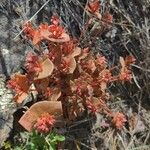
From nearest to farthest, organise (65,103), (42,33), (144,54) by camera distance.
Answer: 1. (42,33)
2. (65,103)
3. (144,54)

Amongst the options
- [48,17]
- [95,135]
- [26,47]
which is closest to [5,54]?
[26,47]

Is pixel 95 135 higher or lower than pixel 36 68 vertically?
lower

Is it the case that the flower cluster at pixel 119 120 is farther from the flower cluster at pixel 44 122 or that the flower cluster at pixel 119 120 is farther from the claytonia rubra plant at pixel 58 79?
the flower cluster at pixel 44 122

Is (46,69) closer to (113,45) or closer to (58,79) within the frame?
(58,79)

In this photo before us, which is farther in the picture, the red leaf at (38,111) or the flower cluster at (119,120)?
Result: the flower cluster at (119,120)

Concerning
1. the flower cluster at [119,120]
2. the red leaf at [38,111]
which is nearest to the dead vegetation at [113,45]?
the flower cluster at [119,120]

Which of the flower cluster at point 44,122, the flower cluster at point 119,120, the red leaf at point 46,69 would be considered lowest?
the flower cluster at point 119,120

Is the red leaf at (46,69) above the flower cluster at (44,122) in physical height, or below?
above

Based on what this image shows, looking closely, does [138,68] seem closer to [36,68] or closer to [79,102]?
[79,102]
